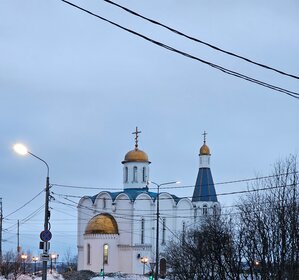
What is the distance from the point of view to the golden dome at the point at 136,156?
70812 mm

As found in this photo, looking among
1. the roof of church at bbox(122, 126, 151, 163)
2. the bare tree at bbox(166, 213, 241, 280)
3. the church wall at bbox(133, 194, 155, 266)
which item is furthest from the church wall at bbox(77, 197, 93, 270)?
the bare tree at bbox(166, 213, 241, 280)

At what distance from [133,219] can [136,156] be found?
7006 millimetres

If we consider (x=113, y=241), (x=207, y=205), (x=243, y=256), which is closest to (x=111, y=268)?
(x=113, y=241)

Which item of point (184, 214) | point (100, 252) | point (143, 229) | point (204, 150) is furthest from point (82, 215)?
point (204, 150)

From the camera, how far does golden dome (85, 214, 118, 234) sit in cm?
6650

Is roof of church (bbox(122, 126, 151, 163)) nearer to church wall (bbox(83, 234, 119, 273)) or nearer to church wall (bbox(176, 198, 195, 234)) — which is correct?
church wall (bbox(176, 198, 195, 234))

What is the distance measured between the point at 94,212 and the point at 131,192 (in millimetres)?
4836

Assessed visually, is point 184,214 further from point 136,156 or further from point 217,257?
point 217,257

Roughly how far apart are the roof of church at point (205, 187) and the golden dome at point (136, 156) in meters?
6.51

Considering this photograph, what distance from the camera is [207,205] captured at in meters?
72.3

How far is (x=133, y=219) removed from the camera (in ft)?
221

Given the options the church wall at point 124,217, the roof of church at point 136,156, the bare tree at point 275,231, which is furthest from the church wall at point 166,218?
the bare tree at point 275,231

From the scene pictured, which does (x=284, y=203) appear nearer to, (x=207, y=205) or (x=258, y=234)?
(x=258, y=234)

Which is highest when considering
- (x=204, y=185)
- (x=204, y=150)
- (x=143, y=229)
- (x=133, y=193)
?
(x=204, y=150)
